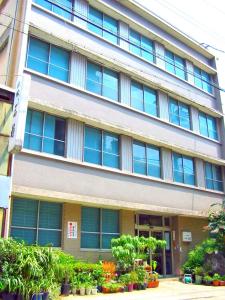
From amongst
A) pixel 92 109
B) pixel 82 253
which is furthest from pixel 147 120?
pixel 82 253

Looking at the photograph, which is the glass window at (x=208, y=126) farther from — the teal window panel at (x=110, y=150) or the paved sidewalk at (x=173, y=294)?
the paved sidewalk at (x=173, y=294)

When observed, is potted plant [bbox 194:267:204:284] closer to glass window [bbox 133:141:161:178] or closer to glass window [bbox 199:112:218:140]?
glass window [bbox 133:141:161:178]

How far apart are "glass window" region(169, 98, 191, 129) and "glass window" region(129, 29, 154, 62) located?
3047 millimetres

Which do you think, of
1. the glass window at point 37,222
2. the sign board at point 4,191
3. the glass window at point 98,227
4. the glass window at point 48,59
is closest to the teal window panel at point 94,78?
the glass window at point 48,59

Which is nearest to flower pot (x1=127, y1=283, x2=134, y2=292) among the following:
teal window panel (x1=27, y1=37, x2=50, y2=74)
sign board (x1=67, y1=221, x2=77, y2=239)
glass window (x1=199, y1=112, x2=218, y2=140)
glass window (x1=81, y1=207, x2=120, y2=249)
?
glass window (x1=81, y1=207, x2=120, y2=249)

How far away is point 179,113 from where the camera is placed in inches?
919

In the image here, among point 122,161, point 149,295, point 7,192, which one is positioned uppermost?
point 122,161

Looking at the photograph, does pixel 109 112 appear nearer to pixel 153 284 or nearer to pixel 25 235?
pixel 25 235

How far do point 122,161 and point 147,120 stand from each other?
3.36 meters

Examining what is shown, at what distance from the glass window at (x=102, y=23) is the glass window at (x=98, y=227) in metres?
9.01

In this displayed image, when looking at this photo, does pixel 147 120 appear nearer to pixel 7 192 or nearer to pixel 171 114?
pixel 171 114

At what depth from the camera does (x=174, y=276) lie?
805 inches

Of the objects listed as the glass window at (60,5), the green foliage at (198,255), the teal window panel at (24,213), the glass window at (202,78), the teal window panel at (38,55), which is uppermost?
the glass window at (202,78)

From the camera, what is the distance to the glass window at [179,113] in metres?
22.8
